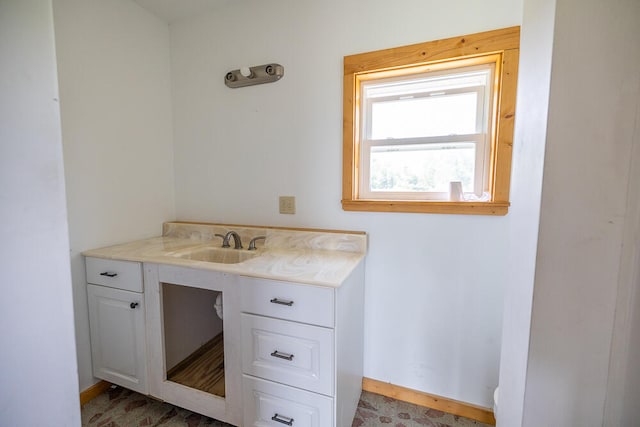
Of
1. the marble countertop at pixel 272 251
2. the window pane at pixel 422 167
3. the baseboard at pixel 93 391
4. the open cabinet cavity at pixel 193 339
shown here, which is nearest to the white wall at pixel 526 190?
the marble countertop at pixel 272 251

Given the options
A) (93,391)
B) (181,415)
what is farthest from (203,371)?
(93,391)

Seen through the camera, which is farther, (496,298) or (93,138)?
(93,138)

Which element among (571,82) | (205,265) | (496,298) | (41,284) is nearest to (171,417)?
(205,265)

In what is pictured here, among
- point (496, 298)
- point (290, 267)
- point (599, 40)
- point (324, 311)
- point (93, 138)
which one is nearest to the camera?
point (599, 40)

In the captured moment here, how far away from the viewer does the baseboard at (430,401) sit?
4.44 ft

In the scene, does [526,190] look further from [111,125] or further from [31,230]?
[111,125]

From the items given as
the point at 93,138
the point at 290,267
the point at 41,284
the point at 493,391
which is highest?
the point at 93,138

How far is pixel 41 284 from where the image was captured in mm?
420

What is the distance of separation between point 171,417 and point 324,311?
1.15 meters

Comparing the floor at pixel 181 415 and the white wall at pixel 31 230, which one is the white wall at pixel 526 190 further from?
the floor at pixel 181 415

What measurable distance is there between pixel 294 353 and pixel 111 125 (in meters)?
1.71

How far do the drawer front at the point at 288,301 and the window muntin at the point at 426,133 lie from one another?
2.61 feet

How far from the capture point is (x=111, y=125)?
1561 millimetres

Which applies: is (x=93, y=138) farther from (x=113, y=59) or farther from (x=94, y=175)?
(x=113, y=59)
